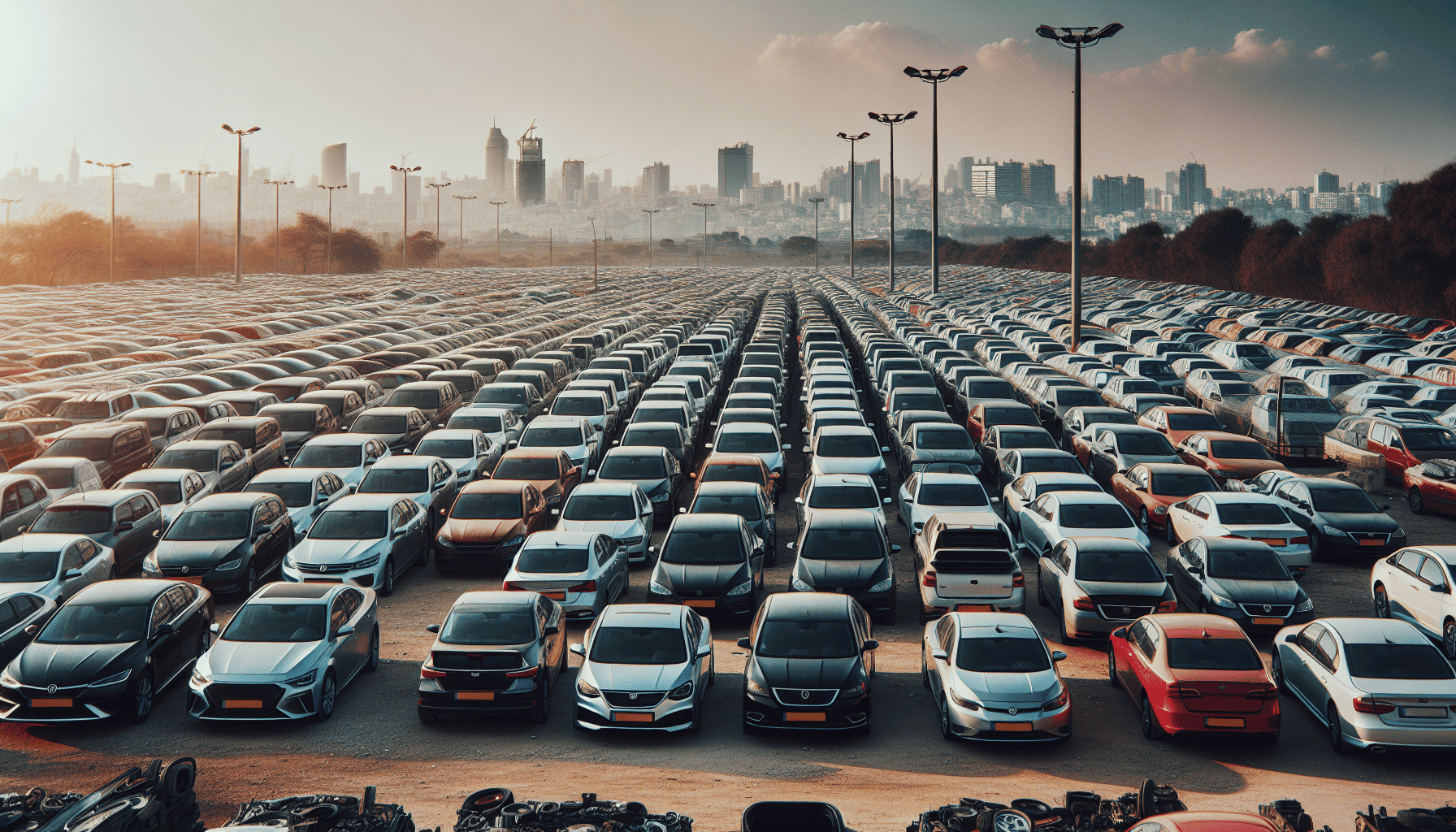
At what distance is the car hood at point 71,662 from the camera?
1155cm

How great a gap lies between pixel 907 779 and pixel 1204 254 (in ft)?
358

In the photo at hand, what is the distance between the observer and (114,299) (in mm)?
72250

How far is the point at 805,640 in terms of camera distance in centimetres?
1198

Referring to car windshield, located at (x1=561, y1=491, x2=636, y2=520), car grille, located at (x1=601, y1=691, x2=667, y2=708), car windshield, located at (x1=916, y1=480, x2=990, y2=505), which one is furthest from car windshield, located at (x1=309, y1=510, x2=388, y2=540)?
car windshield, located at (x1=916, y1=480, x2=990, y2=505)

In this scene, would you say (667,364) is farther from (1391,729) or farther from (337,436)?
(1391,729)

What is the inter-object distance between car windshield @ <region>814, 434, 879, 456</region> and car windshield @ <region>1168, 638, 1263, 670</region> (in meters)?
10.5

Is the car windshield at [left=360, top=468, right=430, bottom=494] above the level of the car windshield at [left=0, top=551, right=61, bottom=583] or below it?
above

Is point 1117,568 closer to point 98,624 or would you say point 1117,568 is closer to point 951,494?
point 951,494

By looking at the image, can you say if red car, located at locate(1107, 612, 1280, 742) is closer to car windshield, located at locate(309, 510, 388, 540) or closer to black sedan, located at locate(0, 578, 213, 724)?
black sedan, located at locate(0, 578, 213, 724)

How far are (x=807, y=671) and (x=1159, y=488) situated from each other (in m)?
11.1

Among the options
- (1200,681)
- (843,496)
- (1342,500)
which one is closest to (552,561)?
(843,496)

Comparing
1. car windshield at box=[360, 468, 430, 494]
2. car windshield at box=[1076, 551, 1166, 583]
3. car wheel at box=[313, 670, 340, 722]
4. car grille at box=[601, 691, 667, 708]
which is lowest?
car wheel at box=[313, 670, 340, 722]

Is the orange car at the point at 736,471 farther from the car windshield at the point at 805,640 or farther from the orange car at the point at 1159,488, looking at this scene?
the car windshield at the point at 805,640

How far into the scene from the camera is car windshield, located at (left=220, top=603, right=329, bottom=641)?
484 inches
